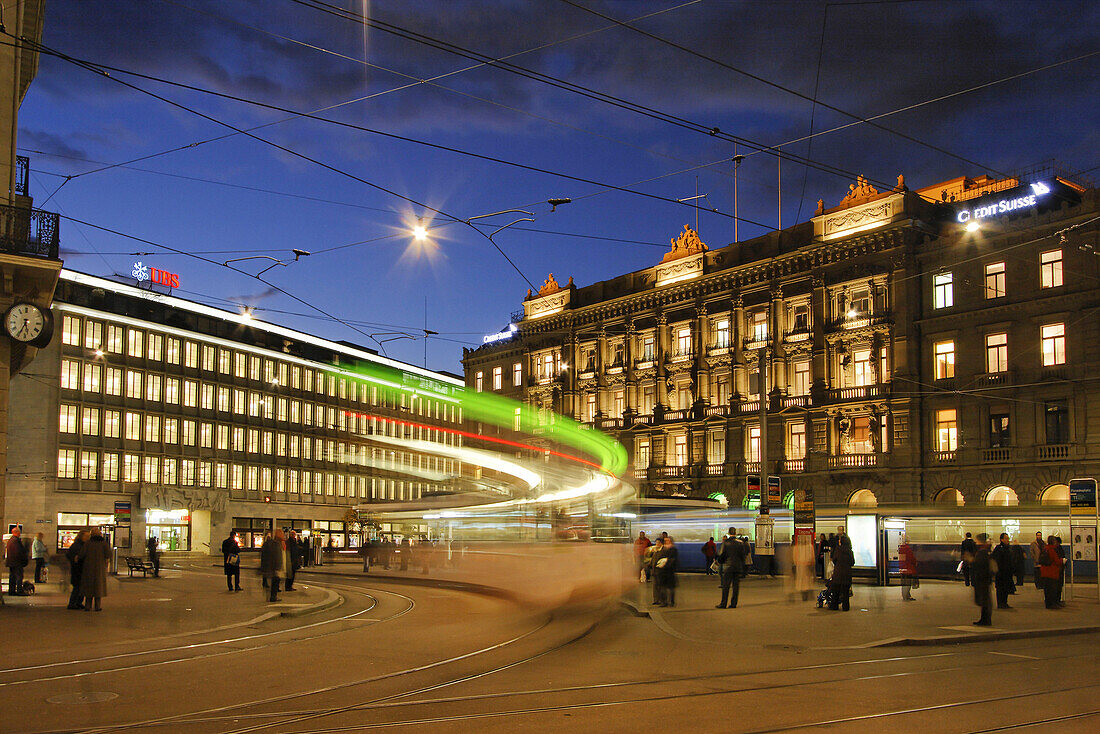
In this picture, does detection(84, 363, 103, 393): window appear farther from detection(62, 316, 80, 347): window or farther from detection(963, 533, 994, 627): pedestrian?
detection(963, 533, 994, 627): pedestrian

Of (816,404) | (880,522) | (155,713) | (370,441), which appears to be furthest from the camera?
(816,404)

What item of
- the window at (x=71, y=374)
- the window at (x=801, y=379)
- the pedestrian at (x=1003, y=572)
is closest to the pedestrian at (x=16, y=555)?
the pedestrian at (x=1003, y=572)

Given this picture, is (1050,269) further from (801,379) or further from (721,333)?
(721,333)

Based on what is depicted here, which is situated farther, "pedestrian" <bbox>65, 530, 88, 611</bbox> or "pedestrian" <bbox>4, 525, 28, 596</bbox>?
"pedestrian" <bbox>4, 525, 28, 596</bbox>

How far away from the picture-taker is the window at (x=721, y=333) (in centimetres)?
6275

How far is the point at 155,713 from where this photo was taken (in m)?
9.65

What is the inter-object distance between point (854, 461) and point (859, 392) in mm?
3699

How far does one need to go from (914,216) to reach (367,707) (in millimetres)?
48365

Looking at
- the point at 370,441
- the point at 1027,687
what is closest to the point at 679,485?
the point at 370,441

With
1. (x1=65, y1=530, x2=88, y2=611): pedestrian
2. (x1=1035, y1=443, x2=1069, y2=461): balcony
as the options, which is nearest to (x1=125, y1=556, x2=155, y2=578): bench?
(x1=65, y1=530, x2=88, y2=611): pedestrian

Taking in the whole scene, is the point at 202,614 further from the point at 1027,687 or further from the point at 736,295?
the point at 736,295

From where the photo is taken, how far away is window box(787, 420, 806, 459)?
57.4 m

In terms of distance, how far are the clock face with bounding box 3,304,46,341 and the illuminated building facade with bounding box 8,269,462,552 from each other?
3221cm

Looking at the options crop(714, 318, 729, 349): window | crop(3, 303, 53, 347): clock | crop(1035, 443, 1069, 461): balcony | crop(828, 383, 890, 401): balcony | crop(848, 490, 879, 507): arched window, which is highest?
crop(714, 318, 729, 349): window
